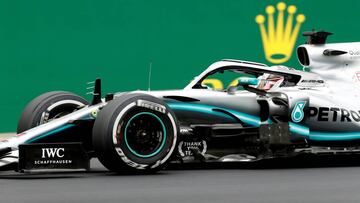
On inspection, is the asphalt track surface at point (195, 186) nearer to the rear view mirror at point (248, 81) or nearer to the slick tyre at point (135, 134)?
the slick tyre at point (135, 134)

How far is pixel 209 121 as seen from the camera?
357 inches

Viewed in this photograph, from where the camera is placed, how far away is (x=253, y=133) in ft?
30.1

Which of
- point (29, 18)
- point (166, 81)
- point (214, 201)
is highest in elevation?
point (29, 18)

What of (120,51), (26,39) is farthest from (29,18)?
(120,51)

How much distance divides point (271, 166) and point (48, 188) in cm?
316

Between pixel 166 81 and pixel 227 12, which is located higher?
pixel 227 12

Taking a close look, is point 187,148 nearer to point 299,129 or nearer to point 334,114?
point 299,129

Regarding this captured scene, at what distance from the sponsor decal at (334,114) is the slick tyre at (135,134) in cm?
174

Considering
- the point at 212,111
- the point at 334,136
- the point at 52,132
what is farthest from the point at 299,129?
the point at 52,132

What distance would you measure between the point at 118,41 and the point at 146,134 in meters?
5.39

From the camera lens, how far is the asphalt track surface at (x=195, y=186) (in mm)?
6453

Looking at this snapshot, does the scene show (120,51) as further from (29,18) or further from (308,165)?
(308,165)

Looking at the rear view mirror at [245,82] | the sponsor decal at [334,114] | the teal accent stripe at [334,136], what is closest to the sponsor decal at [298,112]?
the sponsor decal at [334,114]

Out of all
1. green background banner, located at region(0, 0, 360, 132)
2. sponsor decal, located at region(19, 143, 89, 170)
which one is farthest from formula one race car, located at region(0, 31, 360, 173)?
green background banner, located at region(0, 0, 360, 132)
